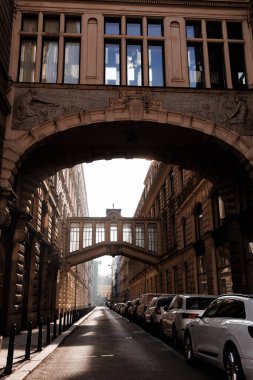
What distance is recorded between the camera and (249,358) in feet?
20.9

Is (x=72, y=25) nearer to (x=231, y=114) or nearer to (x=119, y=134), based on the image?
(x=119, y=134)

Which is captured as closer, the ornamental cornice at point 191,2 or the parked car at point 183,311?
the parked car at point 183,311

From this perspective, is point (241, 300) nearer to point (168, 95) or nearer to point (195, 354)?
point (195, 354)

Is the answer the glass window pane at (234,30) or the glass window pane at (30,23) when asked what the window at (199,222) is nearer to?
the glass window pane at (234,30)

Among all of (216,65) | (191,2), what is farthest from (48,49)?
(216,65)

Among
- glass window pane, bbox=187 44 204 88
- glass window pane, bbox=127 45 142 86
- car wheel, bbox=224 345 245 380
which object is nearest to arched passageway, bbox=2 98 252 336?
glass window pane, bbox=127 45 142 86

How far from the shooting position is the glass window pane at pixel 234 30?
65.6ft

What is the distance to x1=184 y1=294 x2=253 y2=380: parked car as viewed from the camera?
655 cm

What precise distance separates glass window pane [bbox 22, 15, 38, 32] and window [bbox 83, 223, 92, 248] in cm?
3149

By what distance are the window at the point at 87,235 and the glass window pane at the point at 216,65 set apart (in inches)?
1257

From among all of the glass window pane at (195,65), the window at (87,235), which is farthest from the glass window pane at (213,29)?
the window at (87,235)

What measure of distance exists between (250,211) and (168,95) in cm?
629

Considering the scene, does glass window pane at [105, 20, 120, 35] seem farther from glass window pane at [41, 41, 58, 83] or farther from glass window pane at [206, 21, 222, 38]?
glass window pane at [206, 21, 222, 38]

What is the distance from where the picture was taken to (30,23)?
19.5 metres
